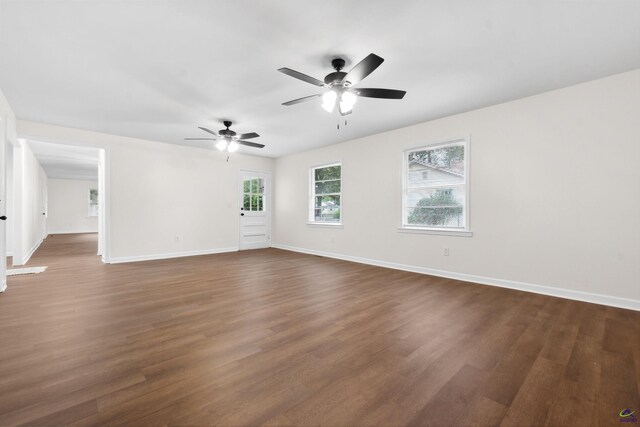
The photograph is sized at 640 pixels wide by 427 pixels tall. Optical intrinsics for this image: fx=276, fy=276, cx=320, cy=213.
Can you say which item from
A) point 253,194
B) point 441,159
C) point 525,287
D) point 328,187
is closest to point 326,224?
point 328,187

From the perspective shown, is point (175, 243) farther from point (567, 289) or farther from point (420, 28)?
point (567, 289)

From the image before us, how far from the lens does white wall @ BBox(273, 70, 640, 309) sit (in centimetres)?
307

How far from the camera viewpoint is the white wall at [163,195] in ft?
17.9

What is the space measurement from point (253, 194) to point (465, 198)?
536cm

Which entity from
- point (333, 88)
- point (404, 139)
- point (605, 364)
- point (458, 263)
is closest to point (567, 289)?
point (458, 263)

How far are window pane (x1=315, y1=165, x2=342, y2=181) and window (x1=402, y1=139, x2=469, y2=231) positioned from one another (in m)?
1.80

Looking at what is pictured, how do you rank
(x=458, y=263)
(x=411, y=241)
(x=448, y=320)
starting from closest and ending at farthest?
(x=448, y=320)
(x=458, y=263)
(x=411, y=241)

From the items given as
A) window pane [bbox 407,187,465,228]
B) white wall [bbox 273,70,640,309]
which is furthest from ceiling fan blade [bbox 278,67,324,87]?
window pane [bbox 407,187,465,228]

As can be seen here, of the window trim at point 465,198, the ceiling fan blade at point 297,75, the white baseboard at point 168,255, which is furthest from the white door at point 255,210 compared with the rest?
the ceiling fan blade at point 297,75

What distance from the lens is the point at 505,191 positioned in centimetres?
387

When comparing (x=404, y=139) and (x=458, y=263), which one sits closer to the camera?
(x=458, y=263)

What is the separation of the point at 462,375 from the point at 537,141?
3319 mm

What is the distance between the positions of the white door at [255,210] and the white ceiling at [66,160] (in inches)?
134

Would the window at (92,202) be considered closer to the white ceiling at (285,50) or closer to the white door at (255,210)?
the white door at (255,210)
